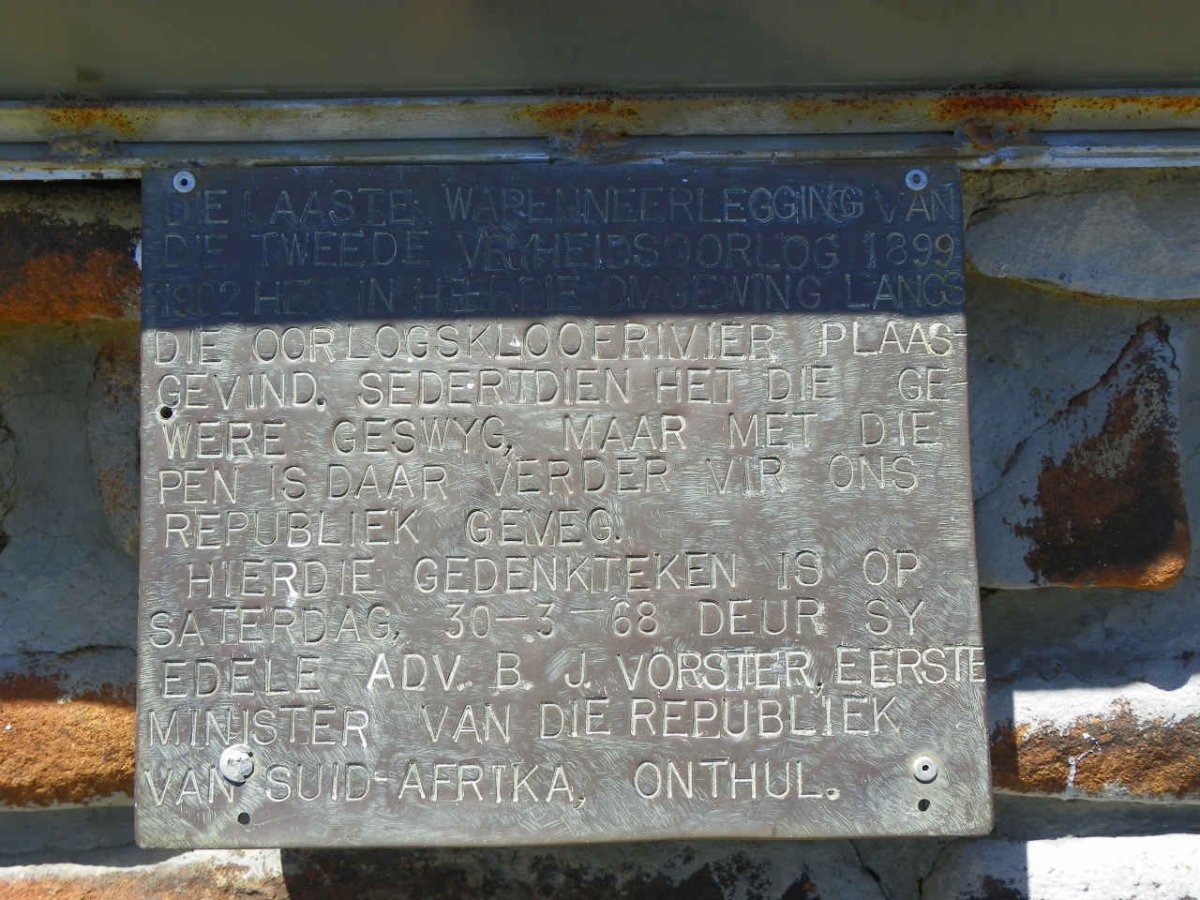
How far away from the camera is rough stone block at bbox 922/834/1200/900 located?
2.05m

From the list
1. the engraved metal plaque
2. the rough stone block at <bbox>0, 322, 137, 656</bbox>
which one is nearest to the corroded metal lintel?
the engraved metal plaque

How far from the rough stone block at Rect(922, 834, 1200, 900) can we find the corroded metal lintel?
1.06 meters

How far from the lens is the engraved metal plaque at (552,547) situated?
1.90 meters

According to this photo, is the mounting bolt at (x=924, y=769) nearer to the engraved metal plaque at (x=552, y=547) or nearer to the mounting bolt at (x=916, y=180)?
the engraved metal plaque at (x=552, y=547)

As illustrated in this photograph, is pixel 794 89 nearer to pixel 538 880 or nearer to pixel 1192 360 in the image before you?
pixel 1192 360

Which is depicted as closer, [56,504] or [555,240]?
[555,240]

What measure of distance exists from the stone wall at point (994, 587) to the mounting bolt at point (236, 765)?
270mm

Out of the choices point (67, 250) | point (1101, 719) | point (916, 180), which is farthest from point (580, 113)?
point (1101, 719)

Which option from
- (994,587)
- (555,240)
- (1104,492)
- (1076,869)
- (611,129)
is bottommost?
(1076,869)

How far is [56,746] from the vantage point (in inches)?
81.7

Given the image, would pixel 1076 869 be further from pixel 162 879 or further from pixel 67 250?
pixel 67 250

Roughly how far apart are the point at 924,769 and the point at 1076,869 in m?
0.38

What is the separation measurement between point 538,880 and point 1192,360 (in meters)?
1.34

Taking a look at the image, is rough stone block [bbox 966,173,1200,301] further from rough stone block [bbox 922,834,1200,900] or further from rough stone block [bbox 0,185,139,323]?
rough stone block [bbox 0,185,139,323]
